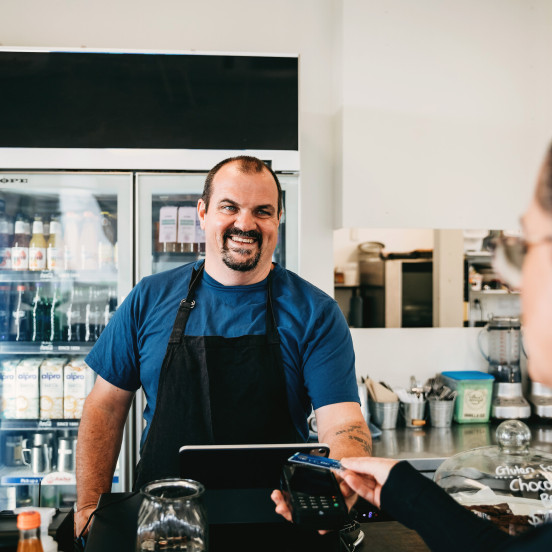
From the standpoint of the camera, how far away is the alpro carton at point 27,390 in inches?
102

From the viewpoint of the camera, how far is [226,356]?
64.9 inches

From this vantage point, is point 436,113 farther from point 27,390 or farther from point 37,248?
point 27,390

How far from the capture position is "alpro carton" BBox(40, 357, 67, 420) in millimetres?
2627

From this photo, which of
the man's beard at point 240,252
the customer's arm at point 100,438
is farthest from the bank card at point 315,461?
the customer's arm at point 100,438

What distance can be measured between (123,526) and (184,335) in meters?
0.66

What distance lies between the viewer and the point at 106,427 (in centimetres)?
177

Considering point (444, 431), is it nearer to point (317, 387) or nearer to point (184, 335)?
point (317, 387)

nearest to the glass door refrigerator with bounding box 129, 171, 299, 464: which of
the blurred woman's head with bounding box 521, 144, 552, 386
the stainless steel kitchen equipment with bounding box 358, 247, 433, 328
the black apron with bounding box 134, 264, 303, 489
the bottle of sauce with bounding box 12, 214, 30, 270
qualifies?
the bottle of sauce with bounding box 12, 214, 30, 270

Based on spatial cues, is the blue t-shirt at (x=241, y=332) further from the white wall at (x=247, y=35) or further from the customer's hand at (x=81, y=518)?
the white wall at (x=247, y=35)

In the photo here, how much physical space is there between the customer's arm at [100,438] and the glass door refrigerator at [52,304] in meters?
0.73

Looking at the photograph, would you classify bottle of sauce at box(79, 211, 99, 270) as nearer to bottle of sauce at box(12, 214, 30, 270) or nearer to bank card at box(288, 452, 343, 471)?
bottle of sauce at box(12, 214, 30, 270)

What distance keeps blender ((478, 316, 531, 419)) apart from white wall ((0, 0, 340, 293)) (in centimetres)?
95

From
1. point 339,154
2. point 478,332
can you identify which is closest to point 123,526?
point 339,154

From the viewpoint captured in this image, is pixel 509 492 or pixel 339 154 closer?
pixel 509 492
